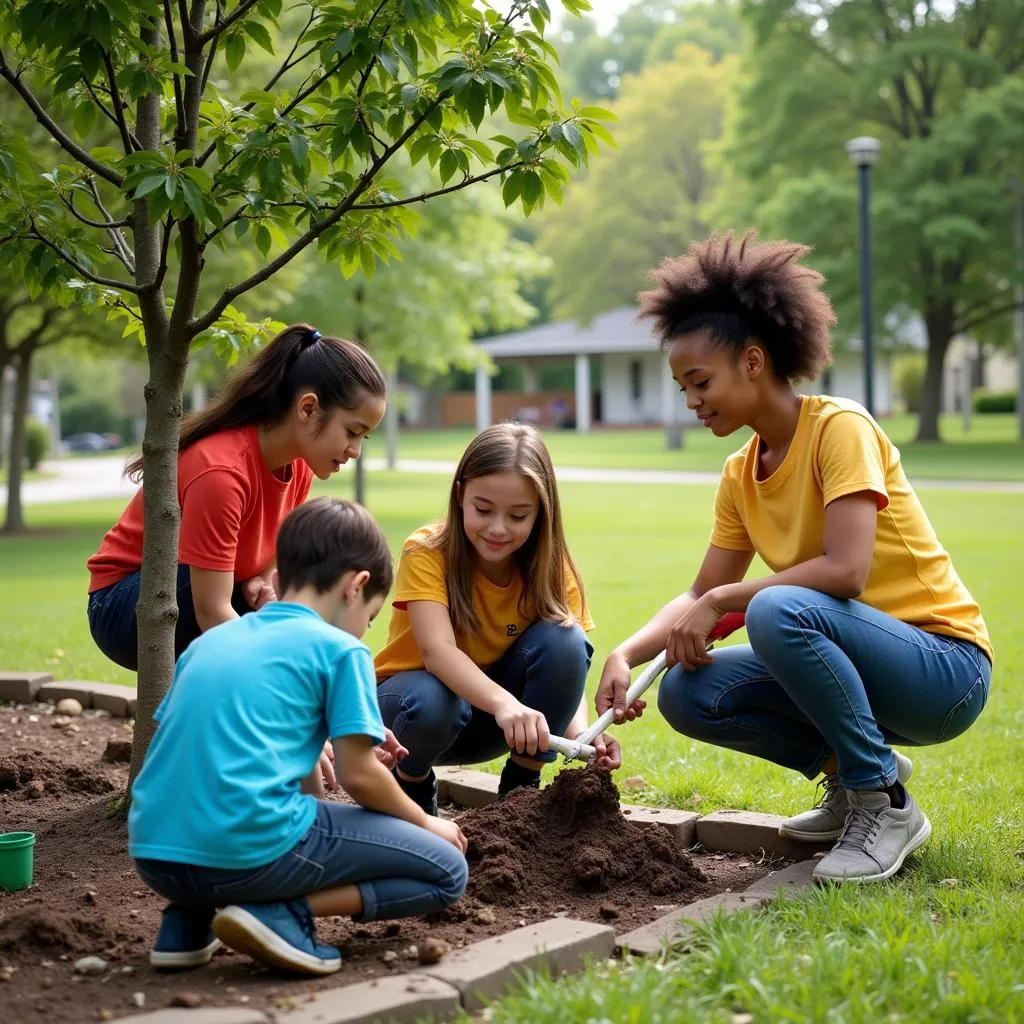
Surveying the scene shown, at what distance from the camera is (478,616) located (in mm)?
4121

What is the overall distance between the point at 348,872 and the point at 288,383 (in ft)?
5.57

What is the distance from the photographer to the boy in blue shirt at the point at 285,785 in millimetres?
2707

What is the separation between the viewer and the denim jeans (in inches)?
170

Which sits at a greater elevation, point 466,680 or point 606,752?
point 466,680

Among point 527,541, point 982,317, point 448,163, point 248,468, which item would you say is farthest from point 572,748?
point 982,317

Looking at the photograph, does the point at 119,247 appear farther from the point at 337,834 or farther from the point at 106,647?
the point at 337,834

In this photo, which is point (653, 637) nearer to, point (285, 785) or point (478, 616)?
point (478, 616)

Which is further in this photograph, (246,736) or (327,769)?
(327,769)

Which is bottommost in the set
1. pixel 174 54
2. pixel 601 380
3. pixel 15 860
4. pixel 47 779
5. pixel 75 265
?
pixel 47 779

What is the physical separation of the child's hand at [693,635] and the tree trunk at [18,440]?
14.7 m

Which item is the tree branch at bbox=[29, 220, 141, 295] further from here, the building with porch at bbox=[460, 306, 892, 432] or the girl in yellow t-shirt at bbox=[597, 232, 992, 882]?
the building with porch at bbox=[460, 306, 892, 432]

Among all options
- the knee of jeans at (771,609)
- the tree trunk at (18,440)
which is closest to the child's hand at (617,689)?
the knee of jeans at (771,609)

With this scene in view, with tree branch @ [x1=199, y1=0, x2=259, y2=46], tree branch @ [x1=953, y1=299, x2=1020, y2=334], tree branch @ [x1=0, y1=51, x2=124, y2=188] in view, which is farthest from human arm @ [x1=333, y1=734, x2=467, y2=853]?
tree branch @ [x1=953, y1=299, x2=1020, y2=334]

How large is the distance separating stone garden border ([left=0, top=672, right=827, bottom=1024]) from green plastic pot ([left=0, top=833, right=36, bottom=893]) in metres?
1.13
